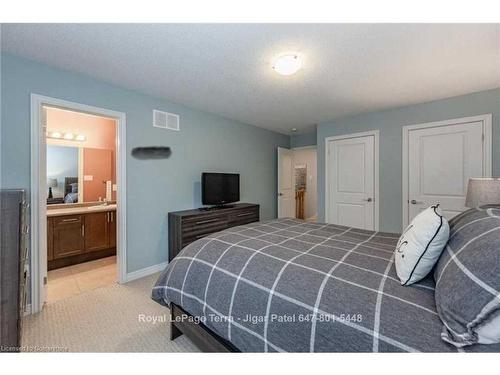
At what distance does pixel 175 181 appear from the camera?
3143mm

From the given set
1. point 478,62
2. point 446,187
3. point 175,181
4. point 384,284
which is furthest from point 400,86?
point 175,181

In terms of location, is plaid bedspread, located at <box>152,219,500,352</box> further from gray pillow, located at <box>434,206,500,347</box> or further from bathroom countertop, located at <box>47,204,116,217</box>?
bathroom countertop, located at <box>47,204,116,217</box>

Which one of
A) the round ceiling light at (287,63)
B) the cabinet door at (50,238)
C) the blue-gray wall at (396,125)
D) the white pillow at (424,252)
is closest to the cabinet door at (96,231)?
the cabinet door at (50,238)

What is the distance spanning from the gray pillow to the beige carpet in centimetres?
148

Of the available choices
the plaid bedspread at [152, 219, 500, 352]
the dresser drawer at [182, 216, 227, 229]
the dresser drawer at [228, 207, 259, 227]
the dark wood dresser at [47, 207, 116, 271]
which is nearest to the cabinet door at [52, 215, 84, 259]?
the dark wood dresser at [47, 207, 116, 271]

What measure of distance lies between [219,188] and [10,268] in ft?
8.18

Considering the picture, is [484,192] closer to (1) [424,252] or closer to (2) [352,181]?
(1) [424,252]

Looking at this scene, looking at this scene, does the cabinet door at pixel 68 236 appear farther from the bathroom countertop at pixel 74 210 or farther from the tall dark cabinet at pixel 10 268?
Result: the tall dark cabinet at pixel 10 268

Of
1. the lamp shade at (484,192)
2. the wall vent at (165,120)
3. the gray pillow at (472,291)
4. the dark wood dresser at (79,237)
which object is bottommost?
the dark wood dresser at (79,237)

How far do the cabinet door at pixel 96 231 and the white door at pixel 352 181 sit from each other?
3.75 m

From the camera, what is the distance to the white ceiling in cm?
160

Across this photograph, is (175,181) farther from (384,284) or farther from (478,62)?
(478,62)

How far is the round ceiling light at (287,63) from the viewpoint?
192 cm
